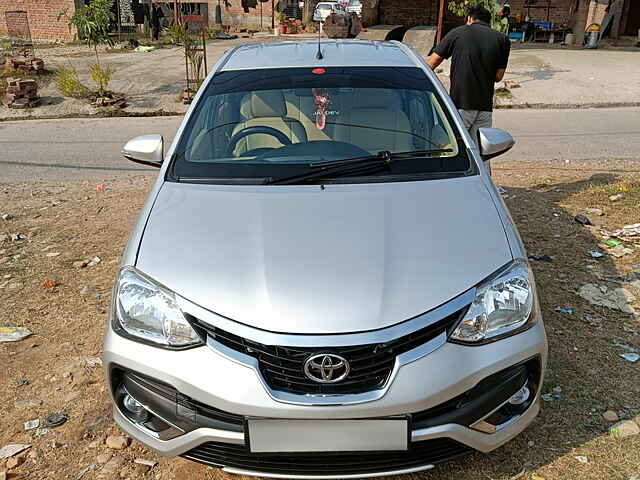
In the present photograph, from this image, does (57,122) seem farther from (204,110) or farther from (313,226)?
(313,226)

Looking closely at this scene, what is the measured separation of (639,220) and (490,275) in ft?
12.5

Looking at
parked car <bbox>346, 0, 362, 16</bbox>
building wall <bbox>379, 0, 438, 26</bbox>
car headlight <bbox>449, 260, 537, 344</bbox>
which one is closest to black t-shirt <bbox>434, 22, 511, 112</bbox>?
car headlight <bbox>449, 260, 537, 344</bbox>

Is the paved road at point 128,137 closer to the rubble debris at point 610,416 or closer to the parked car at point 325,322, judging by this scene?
the parked car at point 325,322

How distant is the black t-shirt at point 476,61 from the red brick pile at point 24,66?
11580mm

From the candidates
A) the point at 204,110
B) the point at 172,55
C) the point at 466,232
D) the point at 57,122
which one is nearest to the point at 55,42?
the point at 172,55

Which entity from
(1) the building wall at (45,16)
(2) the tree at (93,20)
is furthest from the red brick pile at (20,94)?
(1) the building wall at (45,16)

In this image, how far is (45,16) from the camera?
25.2 metres

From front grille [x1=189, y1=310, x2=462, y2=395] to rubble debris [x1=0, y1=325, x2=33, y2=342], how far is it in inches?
87.6

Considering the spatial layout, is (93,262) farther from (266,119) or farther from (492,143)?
(492,143)

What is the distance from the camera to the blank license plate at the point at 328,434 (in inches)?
79.0

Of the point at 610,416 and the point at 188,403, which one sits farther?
the point at 610,416

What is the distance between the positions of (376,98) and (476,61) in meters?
2.69

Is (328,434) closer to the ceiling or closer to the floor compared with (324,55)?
closer to the floor

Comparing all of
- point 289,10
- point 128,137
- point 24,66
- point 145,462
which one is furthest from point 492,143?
point 289,10
